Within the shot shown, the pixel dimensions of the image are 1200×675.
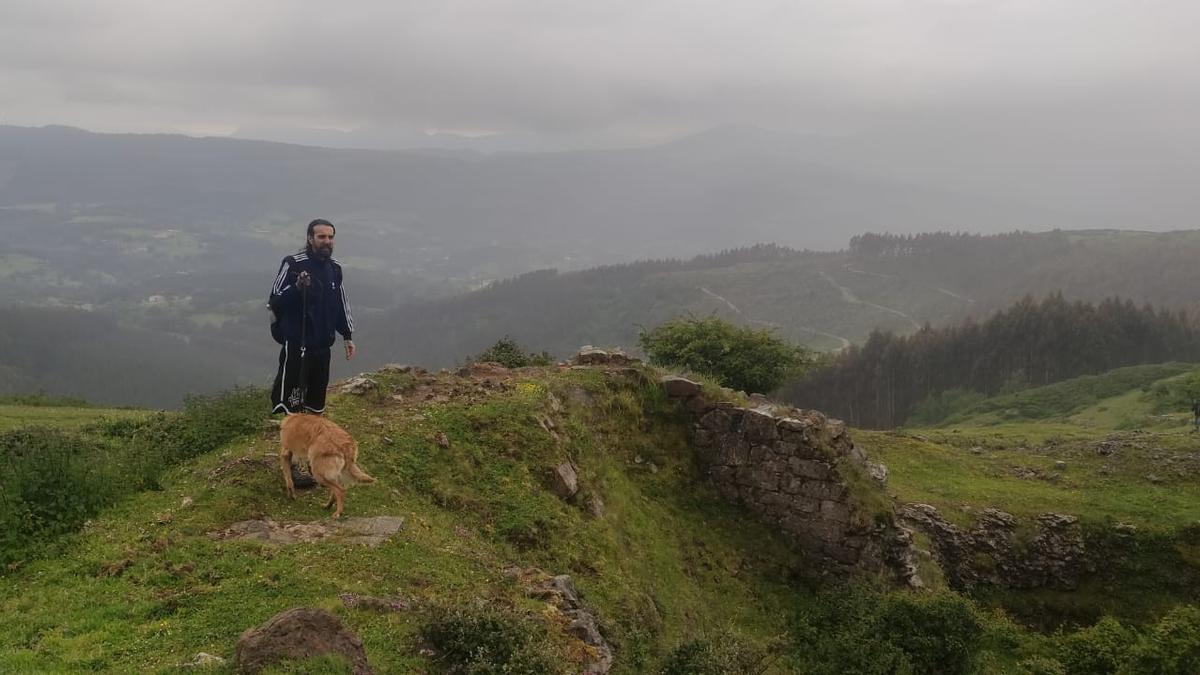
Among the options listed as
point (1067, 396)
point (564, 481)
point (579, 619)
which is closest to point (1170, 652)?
point (579, 619)

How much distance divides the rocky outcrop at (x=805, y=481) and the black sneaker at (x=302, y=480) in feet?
31.8

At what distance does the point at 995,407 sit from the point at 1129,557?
138 feet

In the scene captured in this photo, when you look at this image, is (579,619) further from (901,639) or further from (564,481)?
(901,639)

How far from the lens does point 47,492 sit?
846 centimetres

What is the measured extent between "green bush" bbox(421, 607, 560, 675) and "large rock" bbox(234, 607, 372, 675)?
0.83 metres

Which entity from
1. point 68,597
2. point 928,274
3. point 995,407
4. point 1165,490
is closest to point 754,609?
point 68,597

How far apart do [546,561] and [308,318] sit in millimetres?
5242

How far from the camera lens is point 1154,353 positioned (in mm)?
75062

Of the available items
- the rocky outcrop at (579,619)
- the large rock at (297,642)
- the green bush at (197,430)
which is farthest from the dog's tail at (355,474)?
the large rock at (297,642)

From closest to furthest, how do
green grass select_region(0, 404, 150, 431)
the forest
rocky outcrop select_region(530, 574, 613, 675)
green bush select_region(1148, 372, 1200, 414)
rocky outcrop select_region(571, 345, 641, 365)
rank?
rocky outcrop select_region(530, 574, 613, 675) < rocky outcrop select_region(571, 345, 641, 365) < green grass select_region(0, 404, 150, 431) < green bush select_region(1148, 372, 1200, 414) < the forest

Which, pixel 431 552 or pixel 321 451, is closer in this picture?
pixel 431 552

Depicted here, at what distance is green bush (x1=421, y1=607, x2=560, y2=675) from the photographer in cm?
629

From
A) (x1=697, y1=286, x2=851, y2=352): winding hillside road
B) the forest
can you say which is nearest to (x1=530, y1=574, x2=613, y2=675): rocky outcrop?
the forest

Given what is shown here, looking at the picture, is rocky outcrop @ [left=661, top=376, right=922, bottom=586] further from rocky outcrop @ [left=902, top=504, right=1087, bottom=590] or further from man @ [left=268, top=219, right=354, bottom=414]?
man @ [left=268, top=219, right=354, bottom=414]
